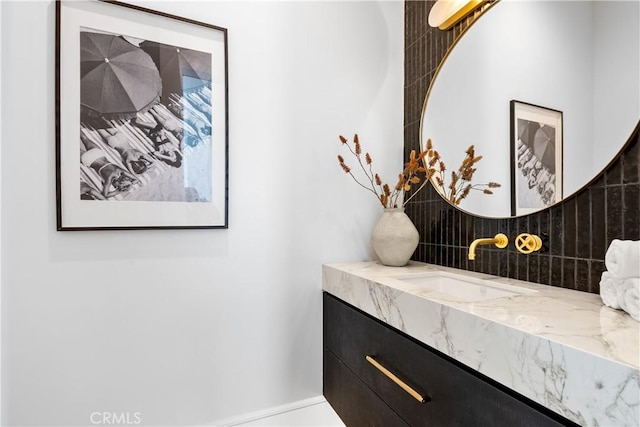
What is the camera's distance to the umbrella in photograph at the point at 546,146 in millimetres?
→ 1019

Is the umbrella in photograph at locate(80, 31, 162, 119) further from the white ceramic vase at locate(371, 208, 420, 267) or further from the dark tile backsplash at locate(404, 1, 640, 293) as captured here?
the dark tile backsplash at locate(404, 1, 640, 293)

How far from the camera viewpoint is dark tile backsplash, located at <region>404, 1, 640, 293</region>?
880 millimetres

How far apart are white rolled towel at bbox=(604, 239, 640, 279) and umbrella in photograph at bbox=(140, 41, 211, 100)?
4.29ft

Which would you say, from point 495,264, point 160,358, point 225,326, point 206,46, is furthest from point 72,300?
point 495,264

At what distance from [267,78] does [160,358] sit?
1141 millimetres

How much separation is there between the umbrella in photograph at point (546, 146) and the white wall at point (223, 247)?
0.69 m

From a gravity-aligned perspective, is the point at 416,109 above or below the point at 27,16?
below

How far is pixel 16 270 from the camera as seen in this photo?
3.44 feet

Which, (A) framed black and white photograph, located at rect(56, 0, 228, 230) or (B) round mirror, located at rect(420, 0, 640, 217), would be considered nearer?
(B) round mirror, located at rect(420, 0, 640, 217)

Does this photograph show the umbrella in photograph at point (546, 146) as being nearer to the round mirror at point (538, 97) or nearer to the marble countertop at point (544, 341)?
the round mirror at point (538, 97)

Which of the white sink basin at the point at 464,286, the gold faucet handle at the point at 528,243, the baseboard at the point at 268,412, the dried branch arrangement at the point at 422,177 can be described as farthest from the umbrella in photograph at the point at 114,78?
the gold faucet handle at the point at 528,243

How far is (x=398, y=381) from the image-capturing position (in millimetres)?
939

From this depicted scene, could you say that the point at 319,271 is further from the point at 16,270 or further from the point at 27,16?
the point at 27,16

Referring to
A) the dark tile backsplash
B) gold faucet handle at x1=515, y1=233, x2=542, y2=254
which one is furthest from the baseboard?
gold faucet handle at x1=515, y1=233, x2=542, y2=254
